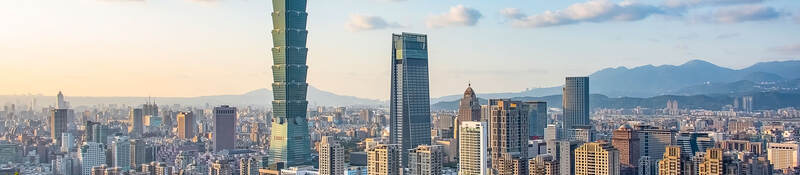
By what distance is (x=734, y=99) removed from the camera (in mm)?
77062

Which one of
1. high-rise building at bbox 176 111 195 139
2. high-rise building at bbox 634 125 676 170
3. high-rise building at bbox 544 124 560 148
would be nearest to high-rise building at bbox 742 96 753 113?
high-rise building at bbox 544 124 560 148

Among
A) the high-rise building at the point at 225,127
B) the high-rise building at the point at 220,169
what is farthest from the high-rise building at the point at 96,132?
the high-rise building at the point at 220,169

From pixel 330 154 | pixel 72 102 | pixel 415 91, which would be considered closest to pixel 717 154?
pixel 330 154

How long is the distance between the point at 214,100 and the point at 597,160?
99.3ft

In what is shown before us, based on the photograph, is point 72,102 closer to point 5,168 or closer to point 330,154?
point 5,168

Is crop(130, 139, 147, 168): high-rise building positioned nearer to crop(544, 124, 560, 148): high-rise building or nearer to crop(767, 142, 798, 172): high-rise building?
crop(544, 124, 560, 148): high-rise building

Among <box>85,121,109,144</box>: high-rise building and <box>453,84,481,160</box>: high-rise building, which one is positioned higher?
<box>453,84,481,160</box>: high-rise building

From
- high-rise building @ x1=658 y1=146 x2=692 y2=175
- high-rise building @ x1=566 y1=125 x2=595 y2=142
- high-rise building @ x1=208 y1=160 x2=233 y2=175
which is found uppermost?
high-rise building @ x1=658 y1=146 x2=692 y2=175

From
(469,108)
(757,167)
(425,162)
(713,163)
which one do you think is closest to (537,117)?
(469,108)

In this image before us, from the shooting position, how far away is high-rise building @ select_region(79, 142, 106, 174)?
3794cm

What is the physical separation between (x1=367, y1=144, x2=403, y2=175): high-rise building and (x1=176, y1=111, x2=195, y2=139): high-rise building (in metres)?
32.0

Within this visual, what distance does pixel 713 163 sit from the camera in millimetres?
21781

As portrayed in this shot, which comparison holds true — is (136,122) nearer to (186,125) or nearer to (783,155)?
(186,125)

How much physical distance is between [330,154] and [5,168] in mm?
14367
